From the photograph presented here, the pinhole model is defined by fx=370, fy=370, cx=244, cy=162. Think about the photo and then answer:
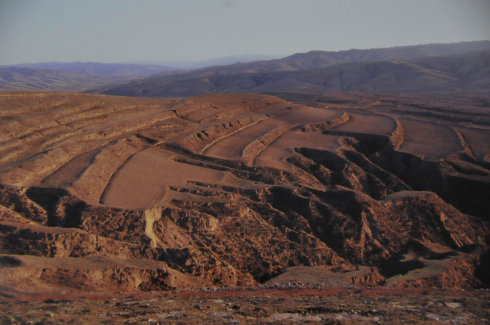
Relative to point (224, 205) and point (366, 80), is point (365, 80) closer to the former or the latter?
point (366, 80)

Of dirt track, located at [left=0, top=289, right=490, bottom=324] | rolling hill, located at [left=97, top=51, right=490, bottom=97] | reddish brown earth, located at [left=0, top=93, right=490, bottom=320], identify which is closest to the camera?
dirt track, located at [left=0, top=289, right=490, bottom=324]

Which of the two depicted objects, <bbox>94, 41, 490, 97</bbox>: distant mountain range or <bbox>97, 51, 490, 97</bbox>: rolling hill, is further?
<bbox>94, 41, 490, 97</bbox>: distant mountain range

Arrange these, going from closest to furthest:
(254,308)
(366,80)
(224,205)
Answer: (254,308) → (224,205) → (366,80)

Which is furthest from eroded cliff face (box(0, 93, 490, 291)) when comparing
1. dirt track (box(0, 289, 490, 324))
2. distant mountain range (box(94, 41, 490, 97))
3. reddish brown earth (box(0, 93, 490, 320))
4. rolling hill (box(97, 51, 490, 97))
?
rolling hill (box(97, 51, 490, 97))

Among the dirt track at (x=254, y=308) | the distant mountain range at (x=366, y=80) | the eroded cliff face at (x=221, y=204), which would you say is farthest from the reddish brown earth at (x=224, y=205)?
the distant mountain range at (x=366, y=80)

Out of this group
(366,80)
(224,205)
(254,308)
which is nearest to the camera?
(254,308)

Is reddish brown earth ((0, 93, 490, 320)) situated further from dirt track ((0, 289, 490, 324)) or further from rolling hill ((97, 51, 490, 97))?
rolling hill ((97, 51, 490, 97))

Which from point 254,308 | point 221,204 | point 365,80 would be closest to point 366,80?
point 365,80

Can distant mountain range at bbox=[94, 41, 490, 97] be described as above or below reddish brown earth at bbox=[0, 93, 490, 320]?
above
